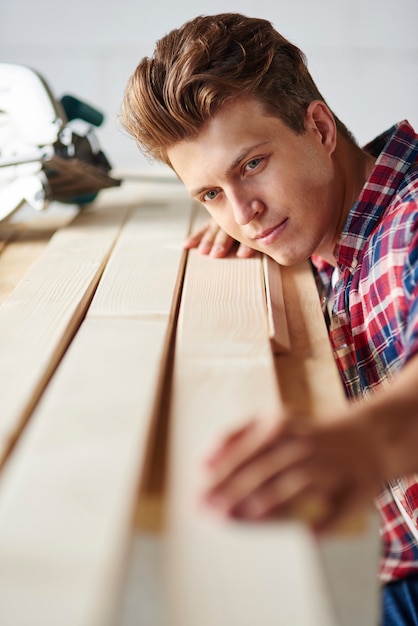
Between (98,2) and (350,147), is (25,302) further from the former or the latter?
(98,2)

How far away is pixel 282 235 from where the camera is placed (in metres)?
1.53

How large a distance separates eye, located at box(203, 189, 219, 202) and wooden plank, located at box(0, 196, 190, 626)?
10.5 inches

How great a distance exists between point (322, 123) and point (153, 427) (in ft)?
3.08

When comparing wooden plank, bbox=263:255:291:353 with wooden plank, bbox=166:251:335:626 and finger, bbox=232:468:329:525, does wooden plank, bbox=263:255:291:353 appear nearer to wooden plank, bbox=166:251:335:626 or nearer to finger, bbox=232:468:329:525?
wooden plank, bbox=166:251:335:626

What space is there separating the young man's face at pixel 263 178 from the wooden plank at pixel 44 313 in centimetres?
29

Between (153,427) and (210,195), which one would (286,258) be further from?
(153,427)

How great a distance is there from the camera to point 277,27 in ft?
14.9

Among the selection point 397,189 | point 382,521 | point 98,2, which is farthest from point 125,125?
point 98,2

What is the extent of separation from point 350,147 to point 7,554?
4.17 ft

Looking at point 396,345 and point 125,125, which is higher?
point 125,125

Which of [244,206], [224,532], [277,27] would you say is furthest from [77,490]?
[277,27]

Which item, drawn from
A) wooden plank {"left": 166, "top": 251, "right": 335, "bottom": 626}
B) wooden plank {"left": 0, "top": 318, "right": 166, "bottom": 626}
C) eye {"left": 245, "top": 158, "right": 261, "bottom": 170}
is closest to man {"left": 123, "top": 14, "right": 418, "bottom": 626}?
eye {"left": 245, "top": 158, "right": 261, "bottom": 170}

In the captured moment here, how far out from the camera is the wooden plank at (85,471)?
634 mm

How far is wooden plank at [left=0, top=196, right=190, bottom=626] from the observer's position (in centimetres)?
63
